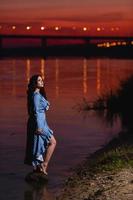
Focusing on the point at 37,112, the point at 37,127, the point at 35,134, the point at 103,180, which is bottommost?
the point at 103,180

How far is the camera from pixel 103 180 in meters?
10.6

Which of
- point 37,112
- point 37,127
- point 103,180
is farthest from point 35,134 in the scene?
point 103,180

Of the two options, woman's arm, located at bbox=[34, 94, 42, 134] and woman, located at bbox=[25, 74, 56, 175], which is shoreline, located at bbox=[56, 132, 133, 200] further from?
woman's arm, located at bbox=[34, 94, 42, 134]

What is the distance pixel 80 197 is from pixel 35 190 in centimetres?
129

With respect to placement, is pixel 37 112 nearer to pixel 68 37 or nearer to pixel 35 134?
pixel 35 134

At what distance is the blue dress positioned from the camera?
11500 mm

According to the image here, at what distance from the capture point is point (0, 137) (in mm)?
16969

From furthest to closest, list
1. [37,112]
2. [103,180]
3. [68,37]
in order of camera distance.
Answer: [68,37] → [37,112] → [103,180]

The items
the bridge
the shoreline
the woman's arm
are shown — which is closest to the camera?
the shoreline

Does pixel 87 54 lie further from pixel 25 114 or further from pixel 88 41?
pixel 25 114

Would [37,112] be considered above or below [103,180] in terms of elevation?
above

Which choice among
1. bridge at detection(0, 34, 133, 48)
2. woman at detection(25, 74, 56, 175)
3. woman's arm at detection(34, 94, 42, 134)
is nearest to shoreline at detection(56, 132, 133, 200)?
woman at detection(25, 74, 56, 175)

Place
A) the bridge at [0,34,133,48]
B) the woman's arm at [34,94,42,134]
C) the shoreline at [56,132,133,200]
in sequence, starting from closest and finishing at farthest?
the shoreline at [56,132,133,200], the woman's arm at [34,94,42,134], the bridge at [0,34,133,48]

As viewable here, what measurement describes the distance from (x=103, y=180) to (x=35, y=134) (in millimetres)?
1483
